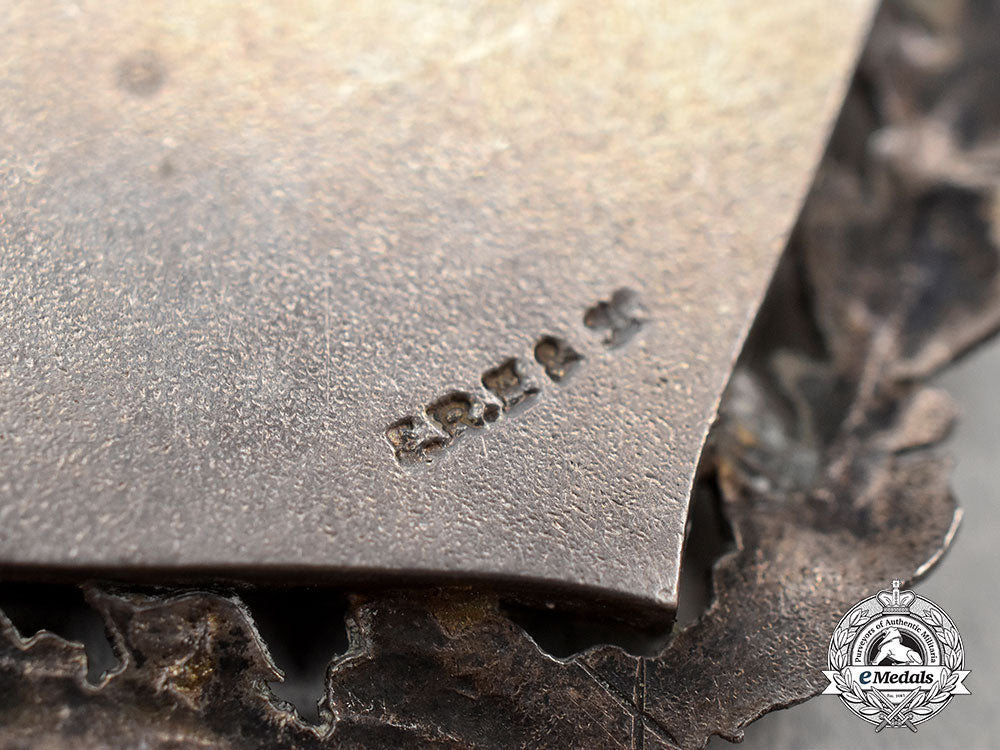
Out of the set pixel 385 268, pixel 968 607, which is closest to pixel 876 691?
pixel 968 607

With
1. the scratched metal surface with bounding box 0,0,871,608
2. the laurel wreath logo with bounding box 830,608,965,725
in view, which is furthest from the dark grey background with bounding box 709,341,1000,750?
the scratched metal surface with bounding box 0,0,871,608

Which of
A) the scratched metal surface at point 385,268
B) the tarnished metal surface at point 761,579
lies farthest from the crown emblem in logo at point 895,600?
the scratched metal surface at point 385,268

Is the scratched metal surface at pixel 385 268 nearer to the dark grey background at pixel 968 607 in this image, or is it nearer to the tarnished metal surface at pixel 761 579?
the tarnished metal surface at pixel 761 579

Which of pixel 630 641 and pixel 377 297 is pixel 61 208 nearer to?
pixel 377 297

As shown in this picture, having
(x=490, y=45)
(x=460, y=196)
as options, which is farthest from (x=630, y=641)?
(x=490, y=45)

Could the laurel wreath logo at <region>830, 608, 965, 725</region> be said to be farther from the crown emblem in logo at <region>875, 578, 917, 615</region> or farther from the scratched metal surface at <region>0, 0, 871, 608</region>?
the scratched metal surface at <region>0, 0, 871, 608</region>

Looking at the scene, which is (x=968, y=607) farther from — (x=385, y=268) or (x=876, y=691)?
(x=385, y=268)
